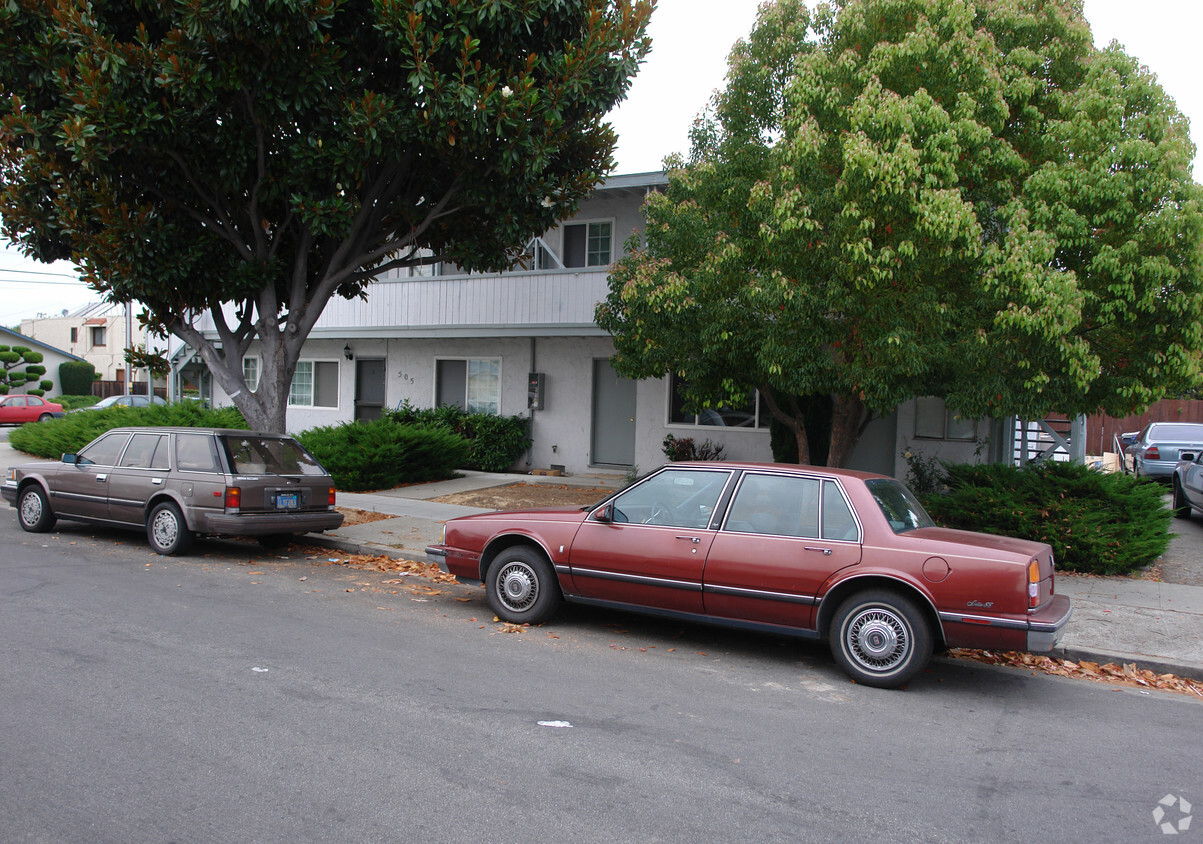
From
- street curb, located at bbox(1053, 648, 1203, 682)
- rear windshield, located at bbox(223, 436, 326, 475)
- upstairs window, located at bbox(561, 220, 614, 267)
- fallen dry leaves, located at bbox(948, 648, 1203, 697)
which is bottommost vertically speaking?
fallen dry leaves, located at bbox(948, 648, 1203, 697)

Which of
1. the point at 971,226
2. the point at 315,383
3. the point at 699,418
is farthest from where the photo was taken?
the point at 315,383

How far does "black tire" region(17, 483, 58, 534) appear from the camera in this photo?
10555 mm

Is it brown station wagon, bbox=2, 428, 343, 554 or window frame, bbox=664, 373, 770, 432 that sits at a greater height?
window frame, bbox=664, 373, 770, 432

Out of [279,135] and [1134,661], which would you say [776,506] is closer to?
[1134,661]

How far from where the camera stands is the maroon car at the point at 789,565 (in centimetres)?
550

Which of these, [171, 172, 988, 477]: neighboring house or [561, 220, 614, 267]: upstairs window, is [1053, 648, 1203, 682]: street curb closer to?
[171, 172, 988, 477]: neighboring house

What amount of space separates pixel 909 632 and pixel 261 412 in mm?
9096

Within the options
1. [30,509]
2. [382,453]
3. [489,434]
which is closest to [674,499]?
[30,509]

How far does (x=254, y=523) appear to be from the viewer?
903 centimetres

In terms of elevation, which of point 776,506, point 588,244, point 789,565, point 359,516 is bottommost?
point 359,516

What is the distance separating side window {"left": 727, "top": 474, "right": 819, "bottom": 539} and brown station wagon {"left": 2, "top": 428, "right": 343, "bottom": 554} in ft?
17.8

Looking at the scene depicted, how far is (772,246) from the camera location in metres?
8.95

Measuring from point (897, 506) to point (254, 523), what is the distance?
21.3 feet

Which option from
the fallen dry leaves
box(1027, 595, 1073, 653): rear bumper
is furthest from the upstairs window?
box(1027, 595, 1073, 653): rear bumper
